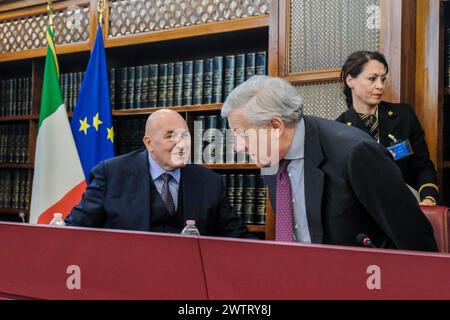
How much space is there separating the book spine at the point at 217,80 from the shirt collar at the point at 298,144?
72.8 inches

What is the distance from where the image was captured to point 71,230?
1.06m

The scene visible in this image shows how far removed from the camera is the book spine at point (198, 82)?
11.5ft

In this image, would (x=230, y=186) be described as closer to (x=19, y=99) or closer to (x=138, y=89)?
(x=138, y=89)

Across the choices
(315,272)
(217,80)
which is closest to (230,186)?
(217,80)

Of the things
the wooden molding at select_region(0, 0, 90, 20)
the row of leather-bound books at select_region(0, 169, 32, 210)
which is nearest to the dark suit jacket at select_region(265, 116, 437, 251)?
the wooden molding at select_region(0, 0, 90, 20)

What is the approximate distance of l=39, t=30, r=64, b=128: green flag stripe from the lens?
12.5 ft

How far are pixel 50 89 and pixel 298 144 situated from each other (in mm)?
2632

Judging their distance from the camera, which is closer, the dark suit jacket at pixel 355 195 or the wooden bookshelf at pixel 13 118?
the dark suit jacket at pixel 355 195

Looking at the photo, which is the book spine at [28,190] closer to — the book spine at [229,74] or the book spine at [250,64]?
the book spine at [229,74]

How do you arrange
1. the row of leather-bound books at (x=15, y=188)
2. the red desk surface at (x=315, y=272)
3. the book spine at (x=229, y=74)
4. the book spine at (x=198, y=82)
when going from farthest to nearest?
the row of leather-bound books at (x=15, y=188) → the book spine at (x=198, y=82) → the book spine at (x=229, y=74) → the red desk surface at (x=315, y=272)

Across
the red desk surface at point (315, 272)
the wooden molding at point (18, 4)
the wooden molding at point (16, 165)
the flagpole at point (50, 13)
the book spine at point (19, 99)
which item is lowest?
the red desk surface at point (315, 272)

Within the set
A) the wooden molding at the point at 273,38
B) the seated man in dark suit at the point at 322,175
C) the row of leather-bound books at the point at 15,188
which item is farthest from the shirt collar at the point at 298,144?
the row of leather-bound books at the point at 15,188

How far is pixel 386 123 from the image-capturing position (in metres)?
2.70
